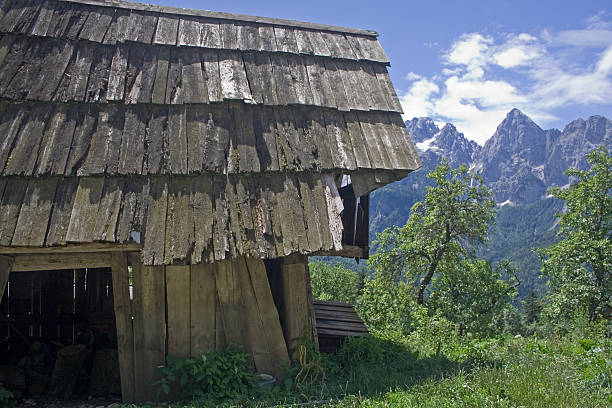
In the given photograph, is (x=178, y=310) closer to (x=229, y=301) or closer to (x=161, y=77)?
(x=229, y=301)

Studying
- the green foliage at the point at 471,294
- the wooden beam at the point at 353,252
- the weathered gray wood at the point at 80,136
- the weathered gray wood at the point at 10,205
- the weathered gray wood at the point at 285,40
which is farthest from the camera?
the green foliage at the point at 471,294

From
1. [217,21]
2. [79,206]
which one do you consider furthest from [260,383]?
[217,21]

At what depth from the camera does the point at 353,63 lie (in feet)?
26.8

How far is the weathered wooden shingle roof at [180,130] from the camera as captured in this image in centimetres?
560

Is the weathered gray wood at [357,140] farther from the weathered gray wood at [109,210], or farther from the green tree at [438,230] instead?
the green tree at [438,230]

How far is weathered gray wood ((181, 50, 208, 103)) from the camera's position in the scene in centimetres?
674

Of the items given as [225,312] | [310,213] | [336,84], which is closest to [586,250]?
[336,84]

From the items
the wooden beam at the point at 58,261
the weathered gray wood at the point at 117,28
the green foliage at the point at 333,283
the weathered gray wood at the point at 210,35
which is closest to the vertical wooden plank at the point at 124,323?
the wooden beam at the point at 58,261

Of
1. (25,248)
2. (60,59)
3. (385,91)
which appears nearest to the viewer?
(25,248)

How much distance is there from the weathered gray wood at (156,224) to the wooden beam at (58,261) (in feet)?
3.21

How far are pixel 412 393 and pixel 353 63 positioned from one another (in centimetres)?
531

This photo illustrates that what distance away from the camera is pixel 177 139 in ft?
20.6

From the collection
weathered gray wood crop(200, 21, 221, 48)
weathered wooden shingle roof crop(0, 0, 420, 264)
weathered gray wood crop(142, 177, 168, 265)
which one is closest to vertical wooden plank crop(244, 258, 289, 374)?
weathered wooden shingle roof crop(0, 0, 420, 264)

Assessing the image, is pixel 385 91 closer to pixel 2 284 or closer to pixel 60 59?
pixel 60 59
